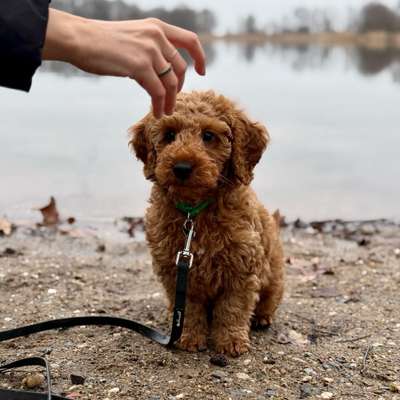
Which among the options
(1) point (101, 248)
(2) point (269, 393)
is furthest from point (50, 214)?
(2) point (269, 393)

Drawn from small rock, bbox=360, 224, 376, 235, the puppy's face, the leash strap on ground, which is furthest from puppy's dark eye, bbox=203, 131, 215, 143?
small rock, bbox=360, 224, 376, 235

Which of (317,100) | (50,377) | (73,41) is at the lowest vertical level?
(50,377)

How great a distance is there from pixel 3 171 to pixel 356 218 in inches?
189

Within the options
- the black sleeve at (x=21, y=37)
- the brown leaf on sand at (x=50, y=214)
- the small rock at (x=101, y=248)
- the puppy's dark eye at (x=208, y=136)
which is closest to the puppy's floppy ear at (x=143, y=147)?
the puppy's dark eye at (x=208, y=136)

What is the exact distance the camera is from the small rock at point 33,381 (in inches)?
143

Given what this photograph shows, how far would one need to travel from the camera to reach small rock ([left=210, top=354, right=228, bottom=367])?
3.95 metres

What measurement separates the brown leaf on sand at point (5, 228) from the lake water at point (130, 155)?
1.77 feet

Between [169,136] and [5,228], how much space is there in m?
3.81

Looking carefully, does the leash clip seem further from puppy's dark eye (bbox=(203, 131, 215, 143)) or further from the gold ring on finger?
the gold ring on finger

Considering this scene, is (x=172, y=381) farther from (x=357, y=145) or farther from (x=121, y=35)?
(x=357, y=145)

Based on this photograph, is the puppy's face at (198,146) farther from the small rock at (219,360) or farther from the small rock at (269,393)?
the small rock at (269,393)

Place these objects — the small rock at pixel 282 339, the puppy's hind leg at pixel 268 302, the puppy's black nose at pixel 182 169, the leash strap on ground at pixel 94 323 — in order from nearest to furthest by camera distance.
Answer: the leash strap on ground at pixel 94 323 → the puppy's black nose at pixel 182 169 → the small rock at pixel 282 339 → the puppy's hind leg at pixel 268 302

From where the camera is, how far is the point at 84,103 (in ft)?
49.0

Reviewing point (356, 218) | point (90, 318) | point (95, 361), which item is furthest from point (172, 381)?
point (356, 218)
